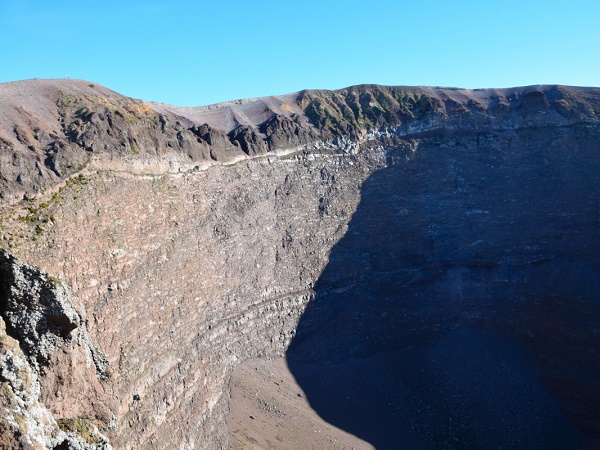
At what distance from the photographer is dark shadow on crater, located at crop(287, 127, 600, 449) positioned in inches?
1345

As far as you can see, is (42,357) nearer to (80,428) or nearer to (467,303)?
(80,428)

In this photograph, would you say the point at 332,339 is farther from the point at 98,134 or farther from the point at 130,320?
the point at 98,134

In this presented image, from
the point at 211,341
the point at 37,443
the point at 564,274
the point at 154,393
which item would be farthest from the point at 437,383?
the point at 37,443

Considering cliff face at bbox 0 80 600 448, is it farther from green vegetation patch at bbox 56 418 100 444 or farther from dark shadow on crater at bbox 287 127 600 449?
green vegetation patch at bbox 56 418 100 444

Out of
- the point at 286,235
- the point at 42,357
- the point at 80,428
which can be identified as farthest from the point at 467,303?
the point at 42,357

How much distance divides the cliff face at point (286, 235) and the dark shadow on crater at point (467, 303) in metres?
0.18

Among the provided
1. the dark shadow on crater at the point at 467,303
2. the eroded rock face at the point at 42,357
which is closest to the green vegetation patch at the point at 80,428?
the eroded rock face at the point at 42,357

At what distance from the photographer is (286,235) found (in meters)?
40.5

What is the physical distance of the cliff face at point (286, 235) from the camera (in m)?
22.3

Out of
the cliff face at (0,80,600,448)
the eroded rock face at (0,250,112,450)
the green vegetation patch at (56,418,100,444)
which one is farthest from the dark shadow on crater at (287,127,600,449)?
Result: the green vegetation patch at (56,418,100,444)

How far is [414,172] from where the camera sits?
47562 mm

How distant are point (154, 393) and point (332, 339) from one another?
55.7ft

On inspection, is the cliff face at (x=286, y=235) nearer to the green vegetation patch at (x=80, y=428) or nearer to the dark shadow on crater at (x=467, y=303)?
the dark shadow on crater at (x=467, y=303)

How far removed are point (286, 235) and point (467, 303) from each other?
16.5m
